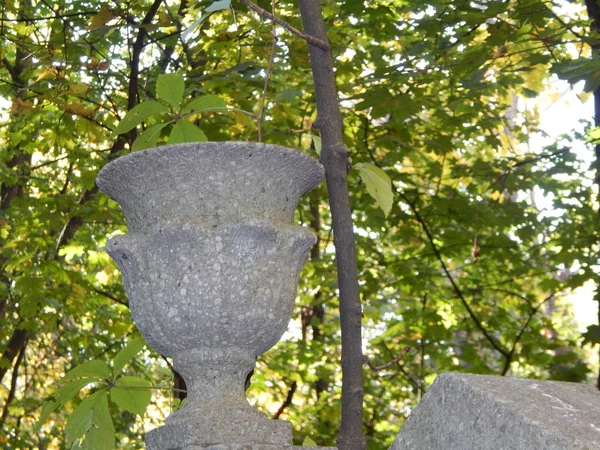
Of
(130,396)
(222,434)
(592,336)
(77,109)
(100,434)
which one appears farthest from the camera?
(592,336)

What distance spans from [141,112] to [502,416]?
1166 millimetres

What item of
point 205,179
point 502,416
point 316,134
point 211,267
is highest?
point 316,134

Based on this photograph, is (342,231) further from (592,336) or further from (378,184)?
(592,336)

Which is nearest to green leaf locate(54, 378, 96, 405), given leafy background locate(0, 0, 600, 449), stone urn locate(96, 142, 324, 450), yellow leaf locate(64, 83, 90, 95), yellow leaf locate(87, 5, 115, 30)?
stone urn locate(96, 142, 324, 450)

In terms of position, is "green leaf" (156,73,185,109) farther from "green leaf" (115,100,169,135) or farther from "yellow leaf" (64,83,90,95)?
"yellow leaf" (64,83,90,95)

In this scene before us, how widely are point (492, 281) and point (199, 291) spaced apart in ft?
17.1

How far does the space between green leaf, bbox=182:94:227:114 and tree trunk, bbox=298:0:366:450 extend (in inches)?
11.9

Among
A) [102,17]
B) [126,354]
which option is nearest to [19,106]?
[102,17]

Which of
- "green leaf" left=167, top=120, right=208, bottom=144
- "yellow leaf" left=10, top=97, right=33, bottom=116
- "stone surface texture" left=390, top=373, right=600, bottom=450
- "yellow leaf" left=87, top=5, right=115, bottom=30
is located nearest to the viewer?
"stone surface texture" left=390, top=373, right=600, bottom=450

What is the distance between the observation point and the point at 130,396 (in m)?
2.04

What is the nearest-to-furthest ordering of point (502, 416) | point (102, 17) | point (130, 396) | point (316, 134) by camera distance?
point (502, 416) → point (130, 396) → point (102, 17) → point (316, 134)

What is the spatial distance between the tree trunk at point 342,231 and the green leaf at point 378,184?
56mm

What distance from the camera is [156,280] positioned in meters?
1.63

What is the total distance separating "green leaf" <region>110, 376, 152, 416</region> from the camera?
202 cm
